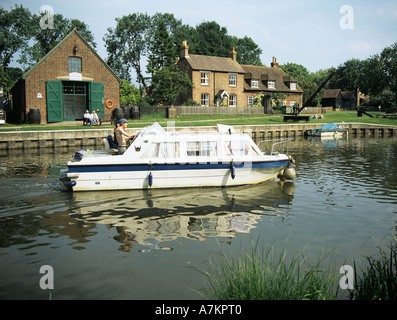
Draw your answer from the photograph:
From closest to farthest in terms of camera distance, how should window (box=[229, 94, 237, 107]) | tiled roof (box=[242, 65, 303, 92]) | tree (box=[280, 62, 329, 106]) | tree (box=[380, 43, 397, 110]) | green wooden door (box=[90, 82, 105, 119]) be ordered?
1. green wooden door (box=[90, 82, 105, 119])
2. window (box=[229, 94, 237, 107])
3. tiled roof (box=[242, 65, 303, 92])
4. tree (box=[380, 43, 397, 110])
5. tree (box=[280, 62, 329, 106])

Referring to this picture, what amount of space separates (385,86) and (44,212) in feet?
241

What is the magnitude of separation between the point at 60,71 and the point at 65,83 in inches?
81.9

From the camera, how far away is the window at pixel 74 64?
128 ft

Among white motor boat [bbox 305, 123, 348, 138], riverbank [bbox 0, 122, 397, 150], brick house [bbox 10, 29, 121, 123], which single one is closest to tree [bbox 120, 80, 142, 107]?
brick house [bbox 10, 29, 121, 123]

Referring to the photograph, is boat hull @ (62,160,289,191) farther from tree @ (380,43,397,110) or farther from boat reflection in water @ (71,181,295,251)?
tree @ (380,43,397,110)

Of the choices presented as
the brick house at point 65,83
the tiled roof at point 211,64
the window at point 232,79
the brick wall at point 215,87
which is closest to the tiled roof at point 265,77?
the brick wall at point 215,87

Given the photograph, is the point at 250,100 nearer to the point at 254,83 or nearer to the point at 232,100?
the point at 254,83

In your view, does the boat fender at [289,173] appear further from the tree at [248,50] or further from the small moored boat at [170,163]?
the tree at [248,50]

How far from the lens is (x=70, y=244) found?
904 cm

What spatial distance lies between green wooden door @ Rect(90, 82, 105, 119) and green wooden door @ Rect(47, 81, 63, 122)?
10.5ft

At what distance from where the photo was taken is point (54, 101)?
37.9 meters

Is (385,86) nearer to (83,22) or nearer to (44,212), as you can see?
(83,22)

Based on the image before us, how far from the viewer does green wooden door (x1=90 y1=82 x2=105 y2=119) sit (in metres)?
40.0

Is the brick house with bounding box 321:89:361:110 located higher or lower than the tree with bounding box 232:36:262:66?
lower
